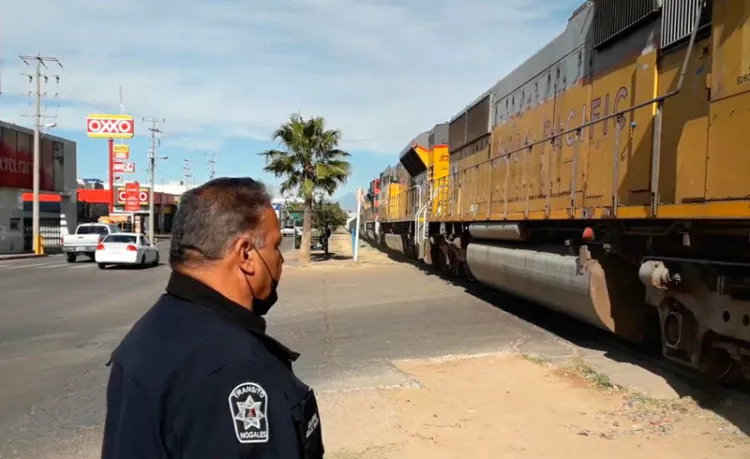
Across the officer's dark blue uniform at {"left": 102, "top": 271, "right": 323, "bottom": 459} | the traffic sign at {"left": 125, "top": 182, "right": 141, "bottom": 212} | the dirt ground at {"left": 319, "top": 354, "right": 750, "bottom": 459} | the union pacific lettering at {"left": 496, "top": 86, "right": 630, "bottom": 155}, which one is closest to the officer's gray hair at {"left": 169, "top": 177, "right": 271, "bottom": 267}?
the officer's dark blue uniform at {"left": 102, "top": 271, "right": 323, "bottom": 459}

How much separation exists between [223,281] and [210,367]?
347mm

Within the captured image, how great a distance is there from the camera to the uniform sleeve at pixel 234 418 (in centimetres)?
139

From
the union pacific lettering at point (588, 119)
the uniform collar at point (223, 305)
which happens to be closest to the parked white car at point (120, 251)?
the union pacific lettering at point (588, 119)

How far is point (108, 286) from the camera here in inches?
679

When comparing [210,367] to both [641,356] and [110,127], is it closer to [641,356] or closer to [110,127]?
[641,356]

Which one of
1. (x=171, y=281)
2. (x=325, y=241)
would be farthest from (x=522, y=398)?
(x=325, y=241)

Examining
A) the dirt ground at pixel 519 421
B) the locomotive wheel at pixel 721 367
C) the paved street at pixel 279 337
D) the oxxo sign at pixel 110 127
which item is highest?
the oxxo sign at pixel 110 127

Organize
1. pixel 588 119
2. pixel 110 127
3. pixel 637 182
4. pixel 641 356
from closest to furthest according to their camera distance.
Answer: pixel 637 182 < pixel 641 356 < pixel 588 119 < pixel 110 127

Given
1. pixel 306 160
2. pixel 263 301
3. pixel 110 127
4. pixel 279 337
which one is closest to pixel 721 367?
pixel 263 301

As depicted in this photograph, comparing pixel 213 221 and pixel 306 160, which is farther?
pixel 306 160

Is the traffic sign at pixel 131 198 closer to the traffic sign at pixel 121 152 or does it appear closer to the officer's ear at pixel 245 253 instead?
the traffic sign at pixel 121 152

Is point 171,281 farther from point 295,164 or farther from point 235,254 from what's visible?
point 295,164

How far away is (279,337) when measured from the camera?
30.9ft

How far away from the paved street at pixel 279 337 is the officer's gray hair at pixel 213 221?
3.84 meters
